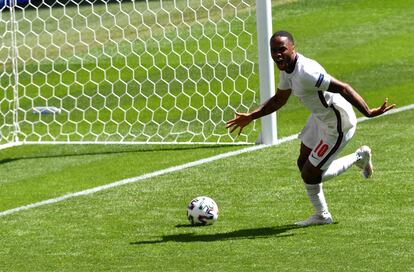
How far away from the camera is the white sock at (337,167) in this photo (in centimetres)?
1004

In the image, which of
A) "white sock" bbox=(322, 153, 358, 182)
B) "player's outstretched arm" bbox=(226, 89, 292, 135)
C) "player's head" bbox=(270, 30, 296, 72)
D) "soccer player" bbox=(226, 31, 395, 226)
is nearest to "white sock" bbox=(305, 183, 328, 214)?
"soccer player" bbox=(226, 31, 395, 226)

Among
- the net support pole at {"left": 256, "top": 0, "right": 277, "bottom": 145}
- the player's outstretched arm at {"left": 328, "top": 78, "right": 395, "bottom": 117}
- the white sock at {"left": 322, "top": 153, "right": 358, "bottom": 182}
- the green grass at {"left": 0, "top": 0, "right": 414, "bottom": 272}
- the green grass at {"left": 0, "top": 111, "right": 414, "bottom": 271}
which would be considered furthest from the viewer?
the net support pole at {"left": 256, "top": 0, "right": 277, "bottom": 145}

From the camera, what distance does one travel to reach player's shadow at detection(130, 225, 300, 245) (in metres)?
9.70

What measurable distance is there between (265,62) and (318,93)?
371cm

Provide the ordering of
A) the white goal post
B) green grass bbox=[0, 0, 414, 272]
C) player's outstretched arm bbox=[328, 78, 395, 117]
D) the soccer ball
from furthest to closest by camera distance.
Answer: the white goal post < the soccer ball < player's outstretched arm bbox=[328, 78, 395, 117] < green grass bbox=[0, 0, 414, 272]

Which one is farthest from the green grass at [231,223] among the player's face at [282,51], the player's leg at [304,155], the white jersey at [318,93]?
the player's face at [282,51]

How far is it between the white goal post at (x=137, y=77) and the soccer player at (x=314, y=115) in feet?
11.6

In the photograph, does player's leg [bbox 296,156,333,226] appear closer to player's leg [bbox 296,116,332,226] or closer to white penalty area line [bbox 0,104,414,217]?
player's leg [bbox 296,116,332,226]

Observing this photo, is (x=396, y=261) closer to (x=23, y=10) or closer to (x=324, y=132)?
(x=324, y=132)

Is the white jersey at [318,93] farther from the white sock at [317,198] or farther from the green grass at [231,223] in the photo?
the green grass at [231,223]

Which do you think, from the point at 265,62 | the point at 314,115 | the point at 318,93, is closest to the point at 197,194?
the point at 314,115

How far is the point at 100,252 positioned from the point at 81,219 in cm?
135

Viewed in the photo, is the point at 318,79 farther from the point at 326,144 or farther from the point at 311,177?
the point at 311,177

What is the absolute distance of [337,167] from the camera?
10156mm
